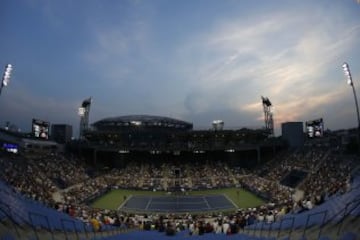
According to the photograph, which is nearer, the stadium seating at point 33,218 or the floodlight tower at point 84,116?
the stadium seating at point 33,218

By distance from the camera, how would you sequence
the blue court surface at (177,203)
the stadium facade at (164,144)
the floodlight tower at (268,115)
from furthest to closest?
1. the floodlight tower at (268,115)
2. the stadium facade at (164,144)
3. the blue court surface at (177,203)

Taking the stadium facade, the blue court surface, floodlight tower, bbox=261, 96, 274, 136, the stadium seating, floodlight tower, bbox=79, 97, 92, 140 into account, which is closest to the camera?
the stadium seating

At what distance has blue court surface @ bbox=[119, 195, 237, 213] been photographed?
136 ft

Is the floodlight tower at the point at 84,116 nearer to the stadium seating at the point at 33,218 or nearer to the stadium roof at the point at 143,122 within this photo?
the stadium roof at the point at 143,122

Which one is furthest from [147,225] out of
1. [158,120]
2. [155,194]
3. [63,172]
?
[158,120]

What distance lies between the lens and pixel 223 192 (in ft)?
177

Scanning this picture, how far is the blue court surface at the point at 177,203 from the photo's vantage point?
41575mm

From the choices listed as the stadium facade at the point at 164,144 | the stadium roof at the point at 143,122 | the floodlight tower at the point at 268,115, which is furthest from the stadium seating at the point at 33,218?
the floodlight tower at the point at 268,115

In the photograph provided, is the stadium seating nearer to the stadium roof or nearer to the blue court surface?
the blue court surface

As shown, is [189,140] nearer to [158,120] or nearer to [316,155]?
[158,120]

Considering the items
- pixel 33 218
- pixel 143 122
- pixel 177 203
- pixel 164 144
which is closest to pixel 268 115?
pixel 164 144

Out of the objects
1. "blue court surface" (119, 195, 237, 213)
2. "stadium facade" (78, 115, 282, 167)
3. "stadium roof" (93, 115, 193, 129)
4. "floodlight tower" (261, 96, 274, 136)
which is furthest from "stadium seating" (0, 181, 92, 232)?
"floodlight tower" (261, 96, 274, 136)

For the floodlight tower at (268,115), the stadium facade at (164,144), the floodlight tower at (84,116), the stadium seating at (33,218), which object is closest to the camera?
the stadium seating at (33,218)

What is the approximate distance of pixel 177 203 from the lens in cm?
4547
